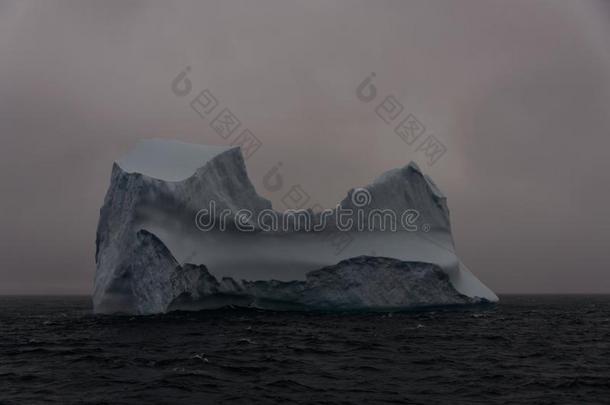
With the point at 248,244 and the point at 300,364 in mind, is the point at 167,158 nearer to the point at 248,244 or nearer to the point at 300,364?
the point at 248,244

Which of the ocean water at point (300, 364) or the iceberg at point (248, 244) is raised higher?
the iceberg at point (248, 244)

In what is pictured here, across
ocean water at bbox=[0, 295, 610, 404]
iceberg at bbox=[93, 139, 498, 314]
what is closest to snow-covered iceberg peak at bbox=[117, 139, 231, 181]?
iceberg at bbox=[93, 139, 498, 314]

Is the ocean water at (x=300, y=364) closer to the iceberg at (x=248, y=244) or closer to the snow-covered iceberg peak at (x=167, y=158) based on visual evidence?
the iceberg at (x=248, y=244)

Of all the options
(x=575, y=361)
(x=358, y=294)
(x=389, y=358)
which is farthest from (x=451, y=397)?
(x=358, y=294)

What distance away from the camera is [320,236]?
1014 inches

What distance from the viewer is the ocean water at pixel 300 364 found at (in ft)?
31.5

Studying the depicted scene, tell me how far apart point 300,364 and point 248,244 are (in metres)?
12.7

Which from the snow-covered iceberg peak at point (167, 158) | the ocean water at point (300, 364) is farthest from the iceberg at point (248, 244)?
the ocean water at point (300, 364)

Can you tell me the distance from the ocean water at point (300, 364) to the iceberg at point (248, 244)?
9.62 ft

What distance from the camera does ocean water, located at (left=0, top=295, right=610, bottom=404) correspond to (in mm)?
9602

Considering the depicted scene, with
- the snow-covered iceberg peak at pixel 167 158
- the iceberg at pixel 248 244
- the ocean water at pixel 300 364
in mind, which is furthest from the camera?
the snow-covered iceberg peak at pixel 167 158

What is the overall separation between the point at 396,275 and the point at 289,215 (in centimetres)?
577

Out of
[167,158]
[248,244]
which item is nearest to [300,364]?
[248,244]

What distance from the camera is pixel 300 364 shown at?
12.4 metres
